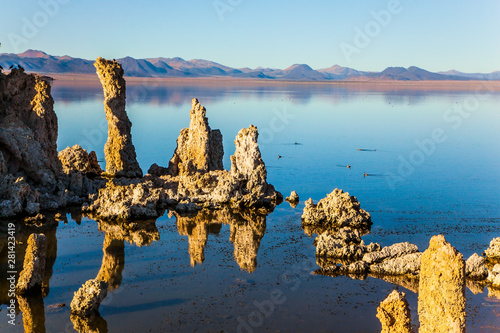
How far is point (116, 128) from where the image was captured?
4841 centimetres

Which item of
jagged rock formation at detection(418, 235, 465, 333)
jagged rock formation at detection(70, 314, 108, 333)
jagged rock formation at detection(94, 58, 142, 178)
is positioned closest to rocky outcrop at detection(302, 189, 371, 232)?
jagged rock formation at detection(70, 314, 108, 333)

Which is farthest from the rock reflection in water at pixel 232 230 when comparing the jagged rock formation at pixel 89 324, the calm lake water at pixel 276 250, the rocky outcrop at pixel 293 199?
the jagged rock formation at pixel 89 324

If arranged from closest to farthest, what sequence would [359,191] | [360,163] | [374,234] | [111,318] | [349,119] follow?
1. [111,318]
2. [374,234]
3. [359,191]
4. [360,163]
5. [349,119]

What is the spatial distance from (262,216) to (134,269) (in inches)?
482

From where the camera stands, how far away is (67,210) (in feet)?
130

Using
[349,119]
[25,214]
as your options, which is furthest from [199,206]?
[349,119]

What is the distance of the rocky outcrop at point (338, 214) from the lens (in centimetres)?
3716

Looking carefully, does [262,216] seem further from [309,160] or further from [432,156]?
[432,156]

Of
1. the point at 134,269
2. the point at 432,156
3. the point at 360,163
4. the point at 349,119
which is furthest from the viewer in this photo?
the point at 349,119

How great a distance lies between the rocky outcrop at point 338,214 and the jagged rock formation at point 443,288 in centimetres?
2070

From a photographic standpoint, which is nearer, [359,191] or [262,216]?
[262,216]

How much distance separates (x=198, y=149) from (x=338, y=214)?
13.6m

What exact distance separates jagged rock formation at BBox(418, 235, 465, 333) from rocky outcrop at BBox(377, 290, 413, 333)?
6.06 feet

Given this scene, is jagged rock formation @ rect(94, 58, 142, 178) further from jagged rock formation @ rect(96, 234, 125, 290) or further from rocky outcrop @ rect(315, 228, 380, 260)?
rocky outcrop @ rect(315, 228, 380, 260)
